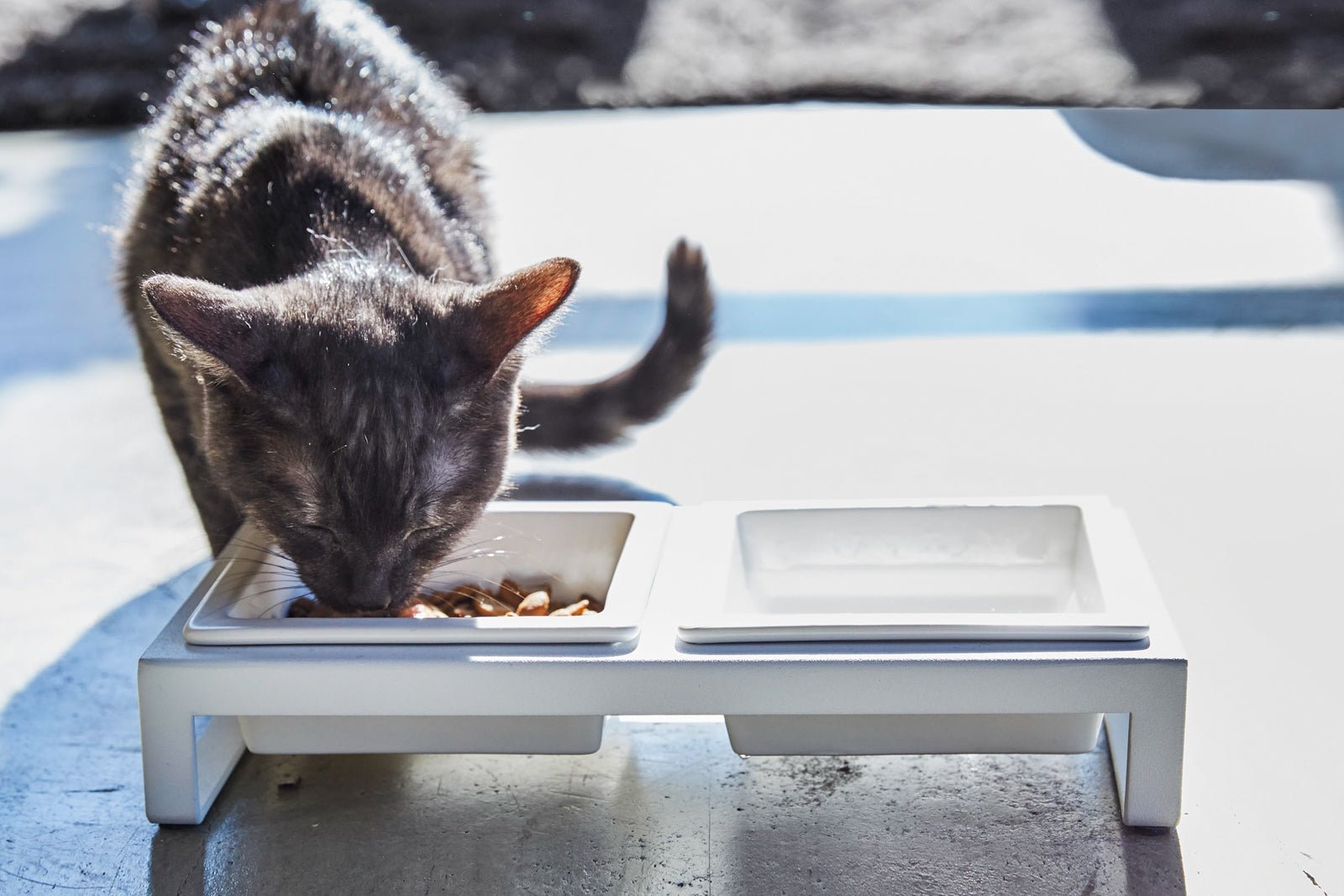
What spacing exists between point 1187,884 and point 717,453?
1.57 m

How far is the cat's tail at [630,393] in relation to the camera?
8.61 feet

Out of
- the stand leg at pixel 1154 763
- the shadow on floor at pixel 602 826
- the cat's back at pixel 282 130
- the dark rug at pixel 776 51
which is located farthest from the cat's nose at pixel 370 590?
the dark rug at pixel 776 51

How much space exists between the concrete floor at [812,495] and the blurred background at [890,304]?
0.01 metres

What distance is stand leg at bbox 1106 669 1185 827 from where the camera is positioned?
161 centimetres

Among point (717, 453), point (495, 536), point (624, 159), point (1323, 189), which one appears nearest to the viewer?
point (495, 536)

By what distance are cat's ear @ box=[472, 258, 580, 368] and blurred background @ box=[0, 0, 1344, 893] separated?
662mm

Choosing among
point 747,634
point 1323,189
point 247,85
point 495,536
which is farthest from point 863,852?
point 1323,189

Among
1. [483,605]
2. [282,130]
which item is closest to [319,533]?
[483,605]

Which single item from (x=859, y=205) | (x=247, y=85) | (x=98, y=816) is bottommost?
(x=98, y=816)

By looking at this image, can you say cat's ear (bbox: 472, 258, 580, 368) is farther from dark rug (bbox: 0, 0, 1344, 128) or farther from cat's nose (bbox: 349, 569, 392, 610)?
dark rug (bbox: 0, 0, 1344, 128)

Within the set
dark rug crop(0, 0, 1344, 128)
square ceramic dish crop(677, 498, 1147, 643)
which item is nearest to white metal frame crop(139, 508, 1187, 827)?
square ceramic dish crop(677, 498, 1147, 643)

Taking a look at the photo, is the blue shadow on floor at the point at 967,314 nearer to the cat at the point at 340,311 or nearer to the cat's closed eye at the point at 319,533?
the cat at the point at 340,311

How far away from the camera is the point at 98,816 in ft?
5.99

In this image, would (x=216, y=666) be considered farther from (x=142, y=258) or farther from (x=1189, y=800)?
(x=1189, y=800)
